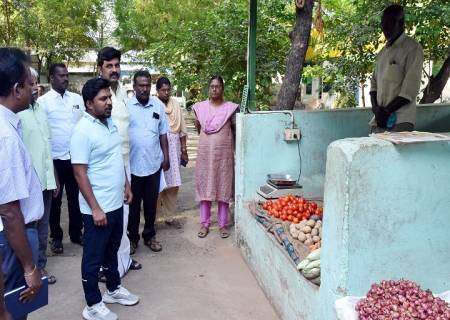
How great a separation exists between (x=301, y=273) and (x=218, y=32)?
6104 mm

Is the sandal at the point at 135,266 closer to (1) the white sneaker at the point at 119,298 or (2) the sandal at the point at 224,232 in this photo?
(1) the white sneaker at the point at 119,298

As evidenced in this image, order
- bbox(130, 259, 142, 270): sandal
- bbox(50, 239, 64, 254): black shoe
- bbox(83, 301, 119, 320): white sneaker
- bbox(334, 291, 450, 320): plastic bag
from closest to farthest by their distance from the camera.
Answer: bbox(334, 291, 450, 320): plastic bag, bbox(83, 301, 119, 320): white sneaker, bbox(130, 259, 142, 270): sandal, bbox(50, 239, 64, 254): black shoe

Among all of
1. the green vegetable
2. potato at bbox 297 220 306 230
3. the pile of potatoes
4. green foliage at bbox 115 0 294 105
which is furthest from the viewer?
green foliage at bbox 115 0 294 105

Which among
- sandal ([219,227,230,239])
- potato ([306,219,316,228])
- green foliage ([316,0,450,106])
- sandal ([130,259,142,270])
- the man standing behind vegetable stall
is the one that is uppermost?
green foliage ([316,0,450,106])

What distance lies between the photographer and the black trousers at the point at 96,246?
10.9 ft

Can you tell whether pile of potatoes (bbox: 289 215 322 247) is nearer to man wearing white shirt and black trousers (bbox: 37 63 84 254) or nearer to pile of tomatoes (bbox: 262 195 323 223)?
pile of tomatoes (bbox: 262 195 323 223)

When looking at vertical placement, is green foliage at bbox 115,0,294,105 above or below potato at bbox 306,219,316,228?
above

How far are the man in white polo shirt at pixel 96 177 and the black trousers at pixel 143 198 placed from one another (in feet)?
4.04

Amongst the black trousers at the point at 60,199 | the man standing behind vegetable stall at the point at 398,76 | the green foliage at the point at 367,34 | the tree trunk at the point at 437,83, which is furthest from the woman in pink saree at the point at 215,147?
the tree trunk at the point at 437,83

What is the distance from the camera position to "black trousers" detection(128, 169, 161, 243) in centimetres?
472

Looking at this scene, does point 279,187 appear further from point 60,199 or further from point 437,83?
point 437,83

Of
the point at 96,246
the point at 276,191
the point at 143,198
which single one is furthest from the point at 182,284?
the point at 276,191

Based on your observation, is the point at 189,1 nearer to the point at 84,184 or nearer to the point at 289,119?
the point at 289,119

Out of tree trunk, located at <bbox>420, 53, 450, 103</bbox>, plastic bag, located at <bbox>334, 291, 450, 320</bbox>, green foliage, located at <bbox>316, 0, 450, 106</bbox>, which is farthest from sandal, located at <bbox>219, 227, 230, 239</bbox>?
tree trunk, located at <bbox>420, 53, 450, 103</bbox>
